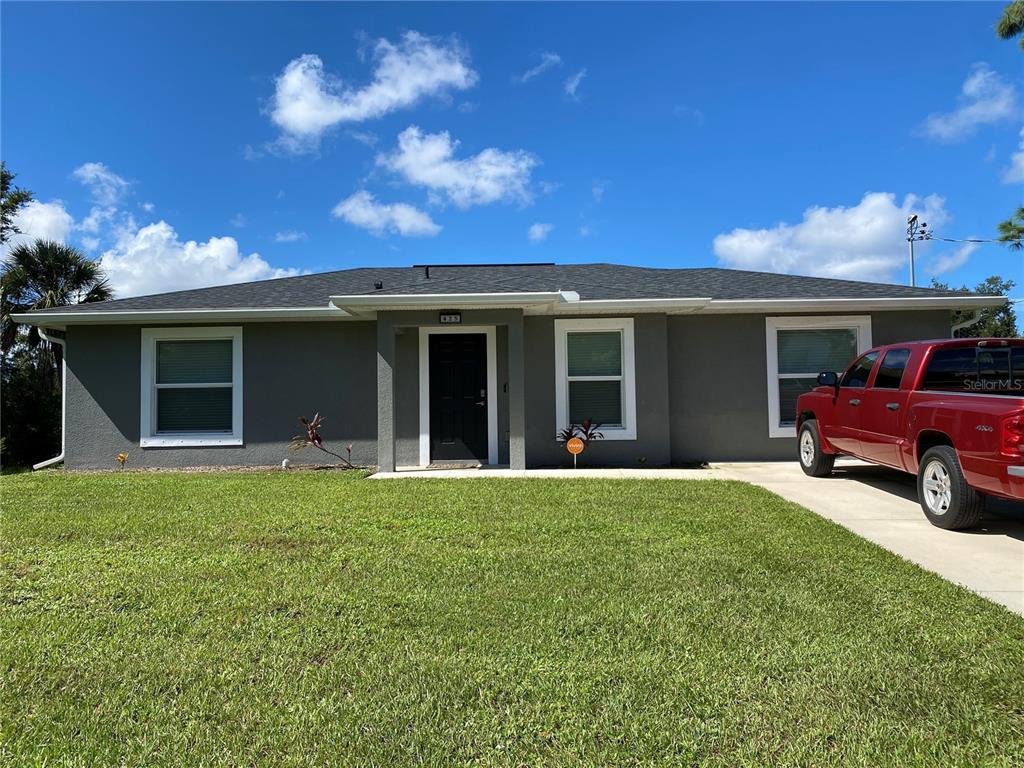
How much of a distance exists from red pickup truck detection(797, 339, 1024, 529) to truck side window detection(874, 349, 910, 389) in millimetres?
13

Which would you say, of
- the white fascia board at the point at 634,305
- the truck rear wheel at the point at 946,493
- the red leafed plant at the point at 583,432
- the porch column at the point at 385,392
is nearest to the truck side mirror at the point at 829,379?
the truck rear wheel at the point at 946,493

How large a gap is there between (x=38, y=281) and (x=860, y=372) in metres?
19.0

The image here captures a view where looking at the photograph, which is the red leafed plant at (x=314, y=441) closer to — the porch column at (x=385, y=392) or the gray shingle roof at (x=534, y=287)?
the porch column at (x=385, y=392)

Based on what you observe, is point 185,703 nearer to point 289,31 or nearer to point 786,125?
point 289,31

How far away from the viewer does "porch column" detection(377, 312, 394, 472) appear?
859 centimetres

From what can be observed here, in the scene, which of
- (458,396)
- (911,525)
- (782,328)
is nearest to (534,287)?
(458,396)

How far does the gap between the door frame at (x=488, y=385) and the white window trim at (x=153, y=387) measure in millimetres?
3302

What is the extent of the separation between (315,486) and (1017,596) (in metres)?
7.05

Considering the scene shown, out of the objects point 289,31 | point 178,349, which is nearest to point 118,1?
point 289,31

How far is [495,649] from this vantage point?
270cm

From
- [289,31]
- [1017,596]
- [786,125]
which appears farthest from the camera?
[786,125]

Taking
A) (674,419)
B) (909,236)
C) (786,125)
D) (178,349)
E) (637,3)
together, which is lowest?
(674,419)

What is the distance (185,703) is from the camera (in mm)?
2289

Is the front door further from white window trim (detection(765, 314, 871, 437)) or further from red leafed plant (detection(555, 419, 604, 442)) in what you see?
white window trim (detection(765, 314, 871, 437))
